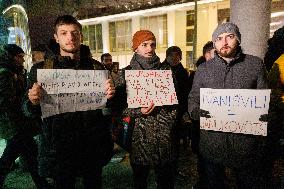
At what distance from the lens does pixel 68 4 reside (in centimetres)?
1322

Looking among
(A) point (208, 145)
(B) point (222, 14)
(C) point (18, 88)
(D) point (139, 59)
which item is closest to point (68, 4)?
(B) point (222, 14)

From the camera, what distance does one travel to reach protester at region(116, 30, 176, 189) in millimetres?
3314

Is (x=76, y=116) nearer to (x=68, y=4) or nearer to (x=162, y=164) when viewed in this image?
(x=162, y=164)

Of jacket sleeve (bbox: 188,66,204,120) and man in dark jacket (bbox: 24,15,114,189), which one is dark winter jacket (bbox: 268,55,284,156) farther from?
man in dark jacket (bbox: 24,15,114,189)

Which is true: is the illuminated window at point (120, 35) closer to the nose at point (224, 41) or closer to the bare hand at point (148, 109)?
the bare hand at point (148, 109)

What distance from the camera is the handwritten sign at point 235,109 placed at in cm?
281

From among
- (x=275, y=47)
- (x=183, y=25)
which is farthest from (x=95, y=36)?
(x=275, y=47)

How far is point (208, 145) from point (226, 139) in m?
0.19

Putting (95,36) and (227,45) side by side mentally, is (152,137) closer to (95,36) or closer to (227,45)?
(227,45)

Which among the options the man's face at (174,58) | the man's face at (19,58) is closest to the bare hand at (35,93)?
the man's face at (19,58)

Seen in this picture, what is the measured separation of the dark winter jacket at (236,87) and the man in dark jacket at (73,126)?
3.44ft

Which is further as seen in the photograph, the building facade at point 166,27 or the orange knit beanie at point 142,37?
the building facade at point 166,27

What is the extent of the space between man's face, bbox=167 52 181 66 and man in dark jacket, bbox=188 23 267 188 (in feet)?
7.51

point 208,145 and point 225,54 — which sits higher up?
point 225,54
